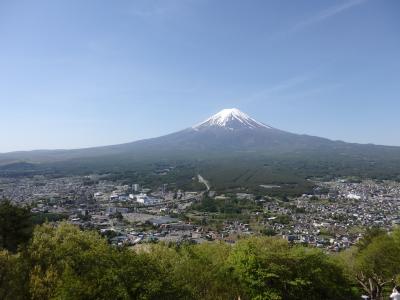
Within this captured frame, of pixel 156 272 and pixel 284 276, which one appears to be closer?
pixel 156 272

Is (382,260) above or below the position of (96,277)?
below

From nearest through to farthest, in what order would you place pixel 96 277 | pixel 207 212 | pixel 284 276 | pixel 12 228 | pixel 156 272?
pixel 96 277 → pixel 156 272 → pixel 284 276 → pixel 12 228 → pixel 207 212

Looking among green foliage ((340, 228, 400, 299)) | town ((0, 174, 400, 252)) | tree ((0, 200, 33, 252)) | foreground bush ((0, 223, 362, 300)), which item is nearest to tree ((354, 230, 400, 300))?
green foliage ((340, 228, 400, 299))

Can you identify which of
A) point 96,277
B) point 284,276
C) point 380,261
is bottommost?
point 380,261

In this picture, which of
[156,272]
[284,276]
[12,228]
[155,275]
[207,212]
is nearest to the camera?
[155,275]

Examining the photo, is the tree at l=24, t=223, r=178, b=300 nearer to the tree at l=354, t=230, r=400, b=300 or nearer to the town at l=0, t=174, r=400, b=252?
the tree at l=354, t=230, r=400, b=300

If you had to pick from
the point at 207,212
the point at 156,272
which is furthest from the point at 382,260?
the point at 207,212

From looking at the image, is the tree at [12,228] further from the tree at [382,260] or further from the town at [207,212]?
the tree at [382,260]

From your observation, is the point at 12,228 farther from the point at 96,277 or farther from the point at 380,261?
the point at 380,261

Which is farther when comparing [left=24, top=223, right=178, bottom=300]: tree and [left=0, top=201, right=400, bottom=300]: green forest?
[left=0, top=201, right=400, bottom=300]: green forest
